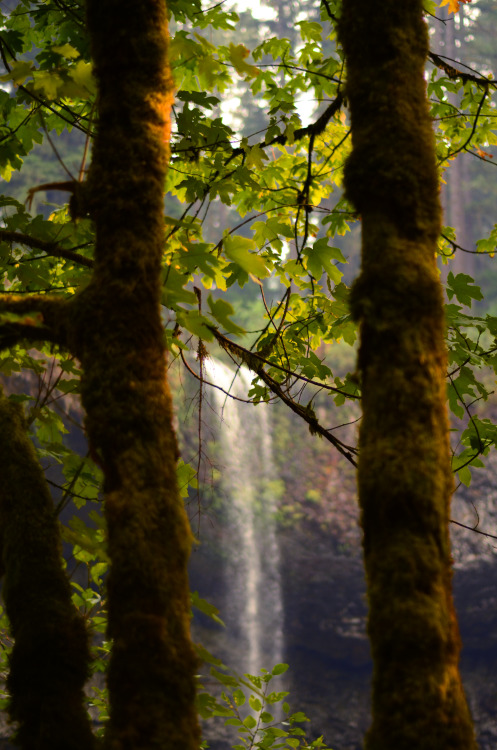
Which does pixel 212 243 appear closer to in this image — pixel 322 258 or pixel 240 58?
pixel 322 258

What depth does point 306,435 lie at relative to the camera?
17.6 m

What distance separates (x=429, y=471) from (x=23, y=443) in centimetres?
106

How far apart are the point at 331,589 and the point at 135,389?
15.7 m

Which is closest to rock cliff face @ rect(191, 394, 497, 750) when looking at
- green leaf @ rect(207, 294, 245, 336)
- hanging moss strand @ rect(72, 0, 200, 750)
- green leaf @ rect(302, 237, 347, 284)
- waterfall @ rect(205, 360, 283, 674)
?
waterfall @ rect(205, 360, 283, 674)

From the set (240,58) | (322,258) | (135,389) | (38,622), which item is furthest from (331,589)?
(135,389)

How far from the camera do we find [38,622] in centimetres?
144

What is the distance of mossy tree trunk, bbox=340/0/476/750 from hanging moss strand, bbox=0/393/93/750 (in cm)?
65

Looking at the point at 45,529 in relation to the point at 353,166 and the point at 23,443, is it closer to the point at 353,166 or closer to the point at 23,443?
the point at 23,443

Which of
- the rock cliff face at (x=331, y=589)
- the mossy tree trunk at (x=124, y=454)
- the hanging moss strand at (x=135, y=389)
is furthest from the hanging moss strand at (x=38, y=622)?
the rock cliff face at (x=331, y=589)

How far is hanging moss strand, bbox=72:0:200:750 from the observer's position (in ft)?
3.93

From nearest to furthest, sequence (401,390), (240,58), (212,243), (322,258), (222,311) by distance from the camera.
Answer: (401,390)
(222,311)
(240,58)
(322,258)
(212,243)

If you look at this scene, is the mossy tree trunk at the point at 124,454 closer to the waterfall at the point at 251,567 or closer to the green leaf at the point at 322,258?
the green leaf at the point at 322,258

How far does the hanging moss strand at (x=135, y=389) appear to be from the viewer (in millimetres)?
1198

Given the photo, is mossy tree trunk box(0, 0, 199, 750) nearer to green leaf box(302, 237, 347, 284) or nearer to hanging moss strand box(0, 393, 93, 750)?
hanging moss strand box(0, 393, 93, 750)
